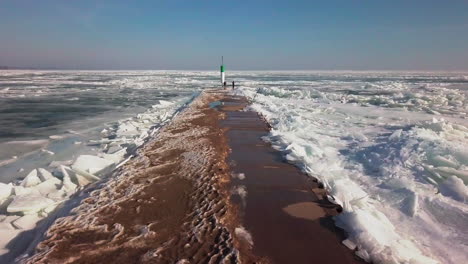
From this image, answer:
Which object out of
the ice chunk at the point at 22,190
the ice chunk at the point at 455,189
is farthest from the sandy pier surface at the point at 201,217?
the ice chunk at the point at 455,189

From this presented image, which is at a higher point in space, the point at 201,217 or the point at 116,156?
the point at 201,217

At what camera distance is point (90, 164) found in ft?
19.9

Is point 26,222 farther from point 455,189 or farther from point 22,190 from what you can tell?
point 455,189

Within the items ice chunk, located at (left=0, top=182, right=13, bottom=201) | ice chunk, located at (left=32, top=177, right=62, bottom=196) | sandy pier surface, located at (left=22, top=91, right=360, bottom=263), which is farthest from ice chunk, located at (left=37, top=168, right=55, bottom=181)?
sandy pier surface, located at (left=22, top=91, right=360, bottom=263)

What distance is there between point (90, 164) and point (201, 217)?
10.6 feet

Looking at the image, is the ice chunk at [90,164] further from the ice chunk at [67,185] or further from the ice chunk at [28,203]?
the ice chunk at [28,203]

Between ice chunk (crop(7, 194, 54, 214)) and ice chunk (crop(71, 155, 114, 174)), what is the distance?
1.16 meters

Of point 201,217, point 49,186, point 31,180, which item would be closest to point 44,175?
point 31,180

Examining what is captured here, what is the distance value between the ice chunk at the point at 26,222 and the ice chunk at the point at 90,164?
5.18 feet

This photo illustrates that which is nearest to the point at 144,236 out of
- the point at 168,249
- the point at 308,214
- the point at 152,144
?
the point at 168,249

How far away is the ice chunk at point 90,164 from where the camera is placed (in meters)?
5.85

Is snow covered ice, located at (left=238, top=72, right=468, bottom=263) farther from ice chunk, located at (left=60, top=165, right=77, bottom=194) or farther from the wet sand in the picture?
ice chunk, located at (left=60, top=165, right=77, bottom=194)

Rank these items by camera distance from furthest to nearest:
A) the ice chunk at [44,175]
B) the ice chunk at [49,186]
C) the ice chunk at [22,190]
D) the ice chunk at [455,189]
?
1. the ice chunk at [44,175]
2. the ice chunk at [49,186]
3. the ice chunk at [22,190]
4. the ice chunk at [455,189]

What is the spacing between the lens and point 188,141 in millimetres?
8133
